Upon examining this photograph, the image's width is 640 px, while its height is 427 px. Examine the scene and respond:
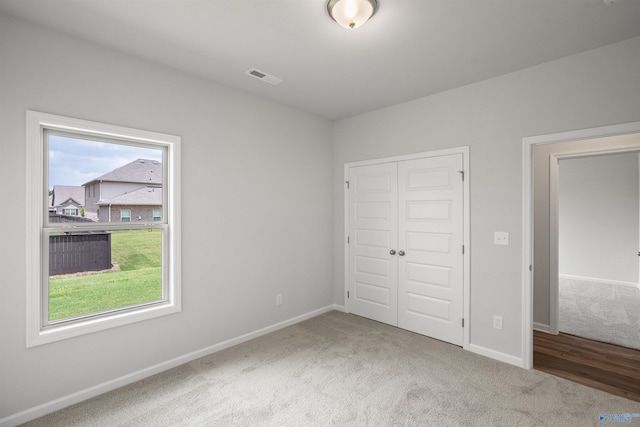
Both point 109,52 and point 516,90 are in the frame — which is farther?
point 516,90

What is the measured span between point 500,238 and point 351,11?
237 centimetres

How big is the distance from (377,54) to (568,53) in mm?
1549

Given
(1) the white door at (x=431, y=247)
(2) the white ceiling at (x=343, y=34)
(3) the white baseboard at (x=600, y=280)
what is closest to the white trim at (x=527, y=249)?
(1) the white door at (x=431, y=247)

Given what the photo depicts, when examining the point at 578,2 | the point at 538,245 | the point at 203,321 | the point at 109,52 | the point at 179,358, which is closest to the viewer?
the point at 578,2

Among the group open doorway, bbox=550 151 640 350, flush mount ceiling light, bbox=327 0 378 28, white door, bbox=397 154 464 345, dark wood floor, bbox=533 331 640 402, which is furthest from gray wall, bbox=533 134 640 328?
flush mount ceiling light, bbox=327 0 378 28

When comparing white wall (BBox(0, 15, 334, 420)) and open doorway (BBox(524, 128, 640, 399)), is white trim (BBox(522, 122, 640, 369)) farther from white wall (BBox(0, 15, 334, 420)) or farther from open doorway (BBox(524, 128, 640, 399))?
white wall (BBox(0, 15, 334, 420))

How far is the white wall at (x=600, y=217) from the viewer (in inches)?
217

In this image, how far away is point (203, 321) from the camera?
2.98 m

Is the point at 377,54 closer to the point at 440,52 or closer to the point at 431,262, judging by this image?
the point at 440,52

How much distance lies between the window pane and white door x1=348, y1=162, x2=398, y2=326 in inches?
93.7

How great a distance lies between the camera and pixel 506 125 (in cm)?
287

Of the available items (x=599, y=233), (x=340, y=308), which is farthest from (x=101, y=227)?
(x=599, y=233)

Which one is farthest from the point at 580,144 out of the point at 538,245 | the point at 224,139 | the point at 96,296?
the point at 96,296

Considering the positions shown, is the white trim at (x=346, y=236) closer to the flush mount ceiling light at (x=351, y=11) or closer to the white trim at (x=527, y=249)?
the white trim at (x=527, y=249)
